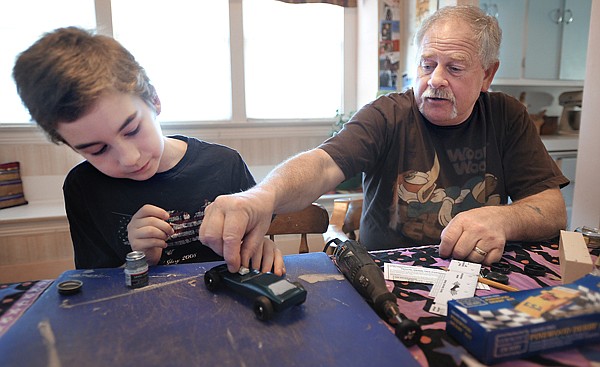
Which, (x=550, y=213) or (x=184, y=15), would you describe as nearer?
(x=550, y=213)

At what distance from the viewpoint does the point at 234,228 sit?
0.64 m

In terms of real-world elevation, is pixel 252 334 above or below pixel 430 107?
below

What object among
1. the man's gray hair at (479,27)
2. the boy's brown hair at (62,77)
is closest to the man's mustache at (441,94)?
the man's gray hair at (479,27)

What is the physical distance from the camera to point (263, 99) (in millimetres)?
2648

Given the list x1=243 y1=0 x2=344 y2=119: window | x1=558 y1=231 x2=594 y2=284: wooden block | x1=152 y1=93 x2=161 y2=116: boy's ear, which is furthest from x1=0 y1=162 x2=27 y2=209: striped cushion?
x1=558 y1=231 x2=594 y2=284: wooden block

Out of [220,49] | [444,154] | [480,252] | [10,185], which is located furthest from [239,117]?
[480,252]

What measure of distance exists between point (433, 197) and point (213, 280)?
69cm

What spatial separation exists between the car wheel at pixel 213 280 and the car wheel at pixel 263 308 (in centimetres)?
10

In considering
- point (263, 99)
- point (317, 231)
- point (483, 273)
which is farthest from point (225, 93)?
point (483, 273)

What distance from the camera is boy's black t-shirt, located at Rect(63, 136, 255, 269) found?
943 millimetres

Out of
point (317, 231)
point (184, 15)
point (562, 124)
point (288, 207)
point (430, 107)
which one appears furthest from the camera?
point (562, 124)

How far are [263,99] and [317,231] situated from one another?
164 cm

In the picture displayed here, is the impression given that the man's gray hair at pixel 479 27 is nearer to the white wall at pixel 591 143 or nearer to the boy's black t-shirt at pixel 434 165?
the boy's black t-shirt at pixel 434 165

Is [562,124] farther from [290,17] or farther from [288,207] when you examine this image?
[288,207]
